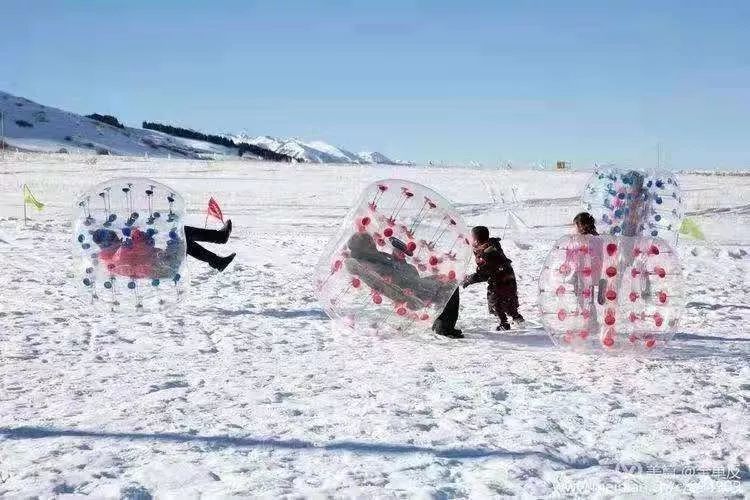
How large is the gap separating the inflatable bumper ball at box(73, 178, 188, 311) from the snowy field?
35 cm

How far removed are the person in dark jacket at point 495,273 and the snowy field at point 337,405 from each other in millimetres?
292

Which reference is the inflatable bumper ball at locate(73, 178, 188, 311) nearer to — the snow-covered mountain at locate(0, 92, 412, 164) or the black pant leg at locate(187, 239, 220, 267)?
the black pant leg at locate(187, 239, 220, 267)

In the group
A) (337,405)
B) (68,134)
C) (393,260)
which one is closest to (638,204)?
(393,260)

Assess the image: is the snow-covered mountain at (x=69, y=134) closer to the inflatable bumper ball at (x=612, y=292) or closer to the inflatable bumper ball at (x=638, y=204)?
the inflatable bumper ball at (x=638, y=204)

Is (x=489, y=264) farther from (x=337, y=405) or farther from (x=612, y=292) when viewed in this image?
(x=337, y=405)

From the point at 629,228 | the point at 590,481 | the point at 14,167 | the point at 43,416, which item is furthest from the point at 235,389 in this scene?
the point at 14,167

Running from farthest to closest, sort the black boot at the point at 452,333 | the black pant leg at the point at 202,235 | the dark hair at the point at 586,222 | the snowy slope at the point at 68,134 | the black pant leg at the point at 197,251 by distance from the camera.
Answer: the snowy slope at the point at 68,134 < the black pant leg at the point at 202,235 < the black pant leg at the point at 197,251 < the black boot at the point at 452,333 < the dark hair at the point at 586,222

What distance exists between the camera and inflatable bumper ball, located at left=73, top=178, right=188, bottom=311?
7.44 meters

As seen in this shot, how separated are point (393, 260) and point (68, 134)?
11556 centimetres

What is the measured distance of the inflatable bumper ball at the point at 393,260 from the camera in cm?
661

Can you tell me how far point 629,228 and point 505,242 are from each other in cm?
601

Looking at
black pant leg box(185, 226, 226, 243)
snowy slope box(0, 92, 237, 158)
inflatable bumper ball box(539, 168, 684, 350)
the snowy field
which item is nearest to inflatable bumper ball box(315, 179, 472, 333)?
the snowy field

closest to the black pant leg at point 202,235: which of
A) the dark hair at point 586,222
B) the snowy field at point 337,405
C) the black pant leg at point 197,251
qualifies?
the black pant leg at point 197,251

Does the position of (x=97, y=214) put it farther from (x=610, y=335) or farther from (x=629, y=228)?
(x=629, y=228)
